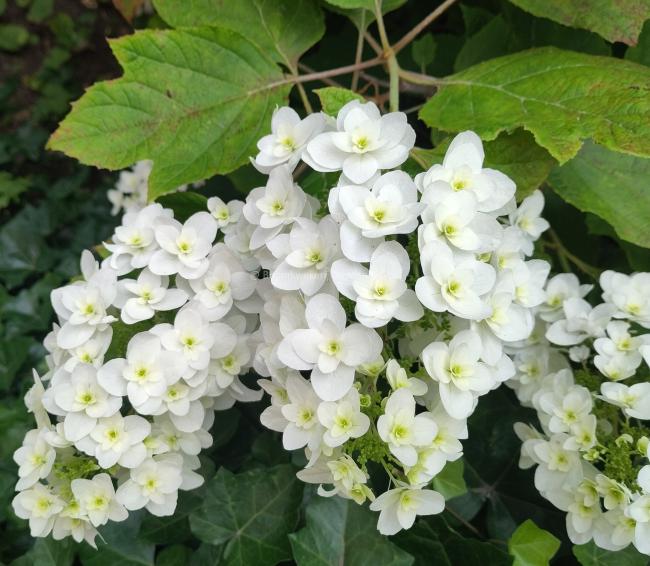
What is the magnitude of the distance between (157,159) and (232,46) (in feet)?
0.75

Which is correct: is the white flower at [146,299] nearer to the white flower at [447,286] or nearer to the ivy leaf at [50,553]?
the white flower at [447,286]

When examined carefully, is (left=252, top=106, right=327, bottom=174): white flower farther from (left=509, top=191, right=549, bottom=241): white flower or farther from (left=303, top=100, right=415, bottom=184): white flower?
(left=509, top=191, right=549, bottom=241): white flower

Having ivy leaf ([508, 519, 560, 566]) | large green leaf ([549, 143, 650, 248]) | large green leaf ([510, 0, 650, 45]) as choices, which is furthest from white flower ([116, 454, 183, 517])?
large green leaf ([510, 0, 650, 45])

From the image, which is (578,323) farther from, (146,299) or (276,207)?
(146,299)

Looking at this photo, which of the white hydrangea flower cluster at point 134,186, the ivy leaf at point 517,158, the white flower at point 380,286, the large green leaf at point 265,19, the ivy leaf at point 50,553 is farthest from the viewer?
the white hydrangea flower cluster at point 134,186

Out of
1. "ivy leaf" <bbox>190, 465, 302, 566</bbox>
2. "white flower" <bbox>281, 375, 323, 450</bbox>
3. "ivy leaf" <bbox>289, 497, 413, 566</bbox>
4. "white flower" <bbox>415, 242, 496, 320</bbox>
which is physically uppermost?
"white flower" <bbox>415, 242, 496, 320</bbox>

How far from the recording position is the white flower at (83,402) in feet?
2.54

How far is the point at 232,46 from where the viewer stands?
3.56 ft

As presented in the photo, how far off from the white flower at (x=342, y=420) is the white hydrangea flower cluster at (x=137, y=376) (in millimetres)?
174

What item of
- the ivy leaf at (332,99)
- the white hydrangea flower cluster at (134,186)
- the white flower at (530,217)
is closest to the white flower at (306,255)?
the ivy leaf at (332,99)

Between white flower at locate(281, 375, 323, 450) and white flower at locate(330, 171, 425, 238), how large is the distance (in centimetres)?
18

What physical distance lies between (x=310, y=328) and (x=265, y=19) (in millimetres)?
695

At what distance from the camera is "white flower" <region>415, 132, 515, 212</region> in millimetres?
741

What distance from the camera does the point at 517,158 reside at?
0.90m
